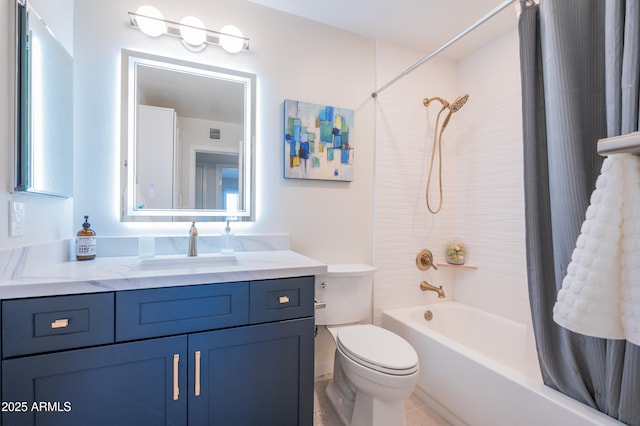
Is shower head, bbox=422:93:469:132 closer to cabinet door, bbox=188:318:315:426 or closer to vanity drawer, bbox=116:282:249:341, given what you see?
cabinet door, bbox=188:318:315:426

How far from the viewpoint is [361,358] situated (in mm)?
1362

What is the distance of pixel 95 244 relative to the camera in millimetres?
1404

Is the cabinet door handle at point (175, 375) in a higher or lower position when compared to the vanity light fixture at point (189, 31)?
lower

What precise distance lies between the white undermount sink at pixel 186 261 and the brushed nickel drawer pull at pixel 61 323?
0.42 m

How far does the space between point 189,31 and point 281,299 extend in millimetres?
1513

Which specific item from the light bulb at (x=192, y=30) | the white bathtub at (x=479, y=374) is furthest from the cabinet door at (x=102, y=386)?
the light bulb at (x=192, y=30)

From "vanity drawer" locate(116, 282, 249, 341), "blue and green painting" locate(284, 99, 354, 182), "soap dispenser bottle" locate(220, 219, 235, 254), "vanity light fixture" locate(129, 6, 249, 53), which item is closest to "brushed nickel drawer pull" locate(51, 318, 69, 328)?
"vanity drawer" locate(116, 282, 249, 341)

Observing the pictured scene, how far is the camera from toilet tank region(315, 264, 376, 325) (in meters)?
1.72

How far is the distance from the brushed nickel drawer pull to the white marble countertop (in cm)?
9

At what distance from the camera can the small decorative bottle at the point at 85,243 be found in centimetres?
135

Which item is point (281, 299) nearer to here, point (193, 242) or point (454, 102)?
point (193, 242)

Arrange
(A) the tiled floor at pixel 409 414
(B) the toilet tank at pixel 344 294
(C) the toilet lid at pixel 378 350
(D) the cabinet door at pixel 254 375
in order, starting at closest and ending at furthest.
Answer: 1. (D) the cabinet door at pixel 254 375
2. (C) the toilet lid at pixel 378 350
3. (A) the tiled floor at pixel 409 414
4. (B) the toilet tank at pixel 344 294

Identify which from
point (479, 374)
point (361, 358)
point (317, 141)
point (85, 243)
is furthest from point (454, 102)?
point (85, 243)

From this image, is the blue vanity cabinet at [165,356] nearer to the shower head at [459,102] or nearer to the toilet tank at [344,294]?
the toilet tank at [344,294]
